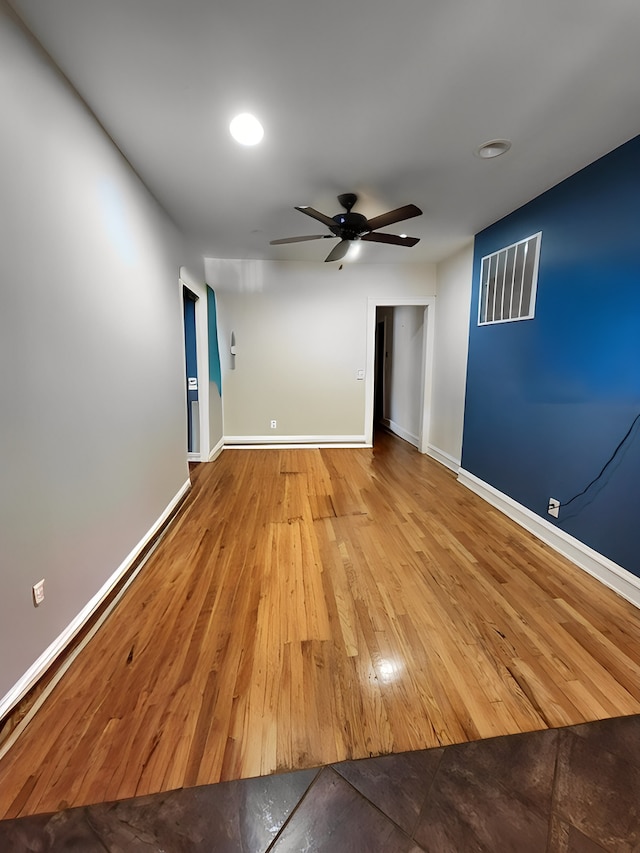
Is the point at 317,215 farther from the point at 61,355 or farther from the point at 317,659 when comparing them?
the point at 317,659

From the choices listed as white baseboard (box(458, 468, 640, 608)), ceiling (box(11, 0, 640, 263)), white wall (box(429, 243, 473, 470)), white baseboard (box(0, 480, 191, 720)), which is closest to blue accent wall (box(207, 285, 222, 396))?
ceiling (box(11, 0, 640, 263))

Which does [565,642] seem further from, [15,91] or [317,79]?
[15,91]

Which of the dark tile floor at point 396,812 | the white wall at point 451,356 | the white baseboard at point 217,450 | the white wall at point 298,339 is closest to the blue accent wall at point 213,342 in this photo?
the white wall at point 298,339

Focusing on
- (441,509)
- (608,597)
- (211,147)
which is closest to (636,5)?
(211,147)

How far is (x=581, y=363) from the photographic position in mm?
2432

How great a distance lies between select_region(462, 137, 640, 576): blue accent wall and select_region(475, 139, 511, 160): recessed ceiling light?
2.07 feet

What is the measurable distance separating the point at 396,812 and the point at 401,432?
5.44 m

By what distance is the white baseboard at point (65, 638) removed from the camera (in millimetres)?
1327

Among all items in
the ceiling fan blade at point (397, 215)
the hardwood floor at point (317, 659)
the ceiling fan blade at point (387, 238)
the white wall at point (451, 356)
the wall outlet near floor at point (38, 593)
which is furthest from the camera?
the white wall at point (451, 356)

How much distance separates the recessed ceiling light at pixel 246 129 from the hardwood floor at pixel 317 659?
2629 mm

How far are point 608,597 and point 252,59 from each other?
3.33 metres

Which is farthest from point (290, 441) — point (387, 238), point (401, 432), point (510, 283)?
point (510, 283)

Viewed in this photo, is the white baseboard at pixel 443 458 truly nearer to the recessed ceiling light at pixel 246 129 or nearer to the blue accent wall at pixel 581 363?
the blue accent wall at pixel 581 363

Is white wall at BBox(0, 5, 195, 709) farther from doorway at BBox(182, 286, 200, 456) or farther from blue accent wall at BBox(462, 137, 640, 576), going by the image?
blue accent wall at BBox(462, 137, 640, 576)
